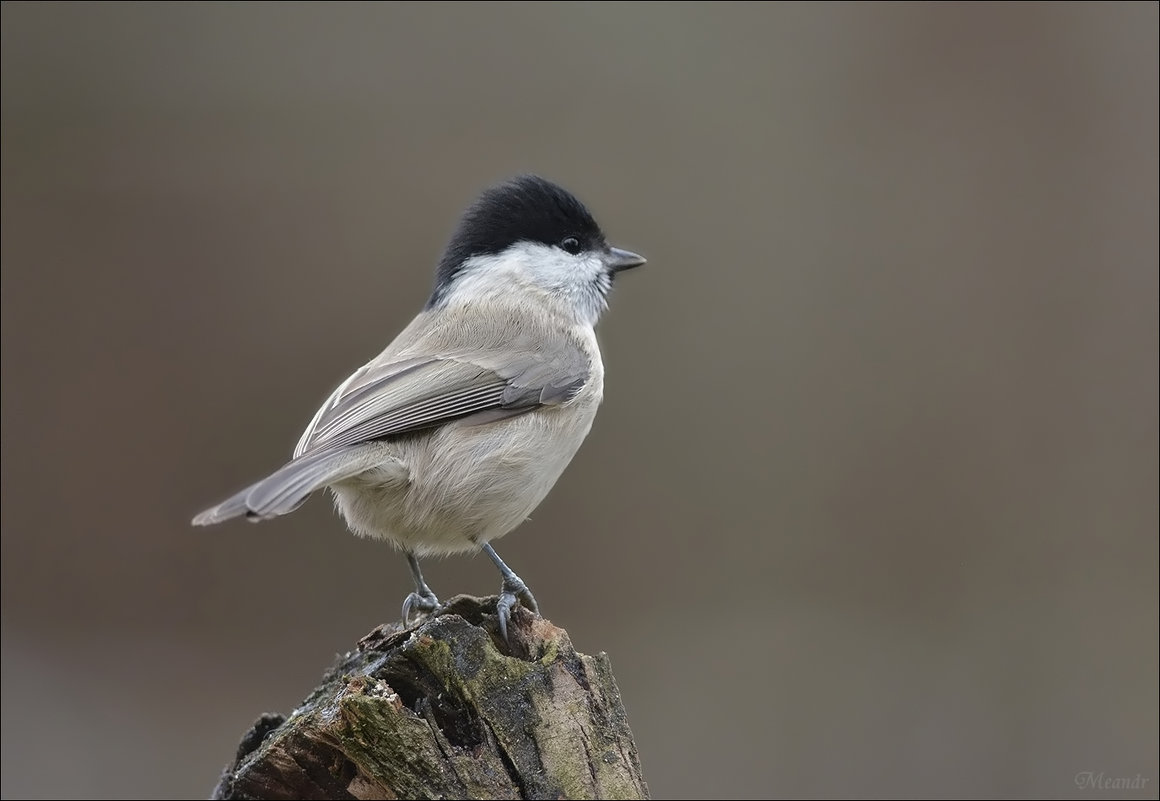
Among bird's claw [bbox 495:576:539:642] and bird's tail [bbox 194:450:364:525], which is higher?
bird's tail [bbox 194:450:364:525]

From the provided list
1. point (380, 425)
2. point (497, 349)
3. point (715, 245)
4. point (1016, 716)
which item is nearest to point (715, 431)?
point (715, 245)

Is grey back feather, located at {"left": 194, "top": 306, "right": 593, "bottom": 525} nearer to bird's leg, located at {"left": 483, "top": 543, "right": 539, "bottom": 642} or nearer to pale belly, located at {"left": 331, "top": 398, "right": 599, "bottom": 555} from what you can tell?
pale belly, located at {"left": 331, "top": 398, "right": 599, "bottom": 555}

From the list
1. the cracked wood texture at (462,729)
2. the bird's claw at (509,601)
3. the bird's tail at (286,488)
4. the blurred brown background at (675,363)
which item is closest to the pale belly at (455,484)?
the bird's tail at (286,488)

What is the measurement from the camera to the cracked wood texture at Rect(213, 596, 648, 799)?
1994mm

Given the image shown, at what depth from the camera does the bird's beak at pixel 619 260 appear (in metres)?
3.59

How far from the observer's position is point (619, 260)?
3.60 metres

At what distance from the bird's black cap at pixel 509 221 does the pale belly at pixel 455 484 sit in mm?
738

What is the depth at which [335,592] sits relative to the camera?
18.3ft

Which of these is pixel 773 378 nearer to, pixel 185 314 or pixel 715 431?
pixel 715 431

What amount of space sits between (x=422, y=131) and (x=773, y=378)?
2.40 meters

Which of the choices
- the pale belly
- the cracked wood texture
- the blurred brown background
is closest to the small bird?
the pale belly

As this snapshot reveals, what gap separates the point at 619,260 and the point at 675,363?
2.56m

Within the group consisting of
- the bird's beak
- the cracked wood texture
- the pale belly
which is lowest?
the cracked wood texture

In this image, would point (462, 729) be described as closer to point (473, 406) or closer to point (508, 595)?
point (508, 595)
